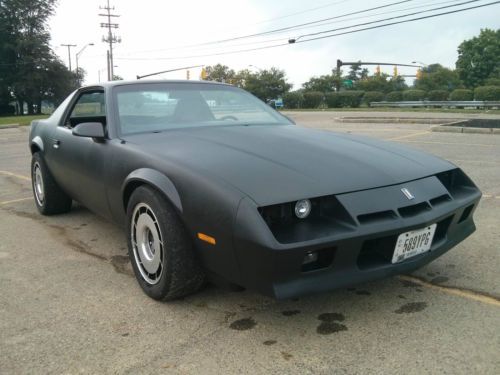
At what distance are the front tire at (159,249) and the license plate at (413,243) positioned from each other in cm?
103

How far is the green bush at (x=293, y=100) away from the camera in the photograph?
43281mm

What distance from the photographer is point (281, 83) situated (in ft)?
184

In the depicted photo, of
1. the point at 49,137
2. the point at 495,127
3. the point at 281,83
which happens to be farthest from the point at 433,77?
the point at 49,137

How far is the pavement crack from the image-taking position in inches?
104

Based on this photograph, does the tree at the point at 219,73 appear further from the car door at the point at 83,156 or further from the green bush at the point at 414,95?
the car door at the point at 83,156

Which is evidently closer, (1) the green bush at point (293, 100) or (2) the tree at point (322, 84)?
(1) the green bush at point (293, 100)

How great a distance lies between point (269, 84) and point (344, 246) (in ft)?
182

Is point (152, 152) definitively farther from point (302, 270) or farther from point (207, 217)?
point (302, 270)

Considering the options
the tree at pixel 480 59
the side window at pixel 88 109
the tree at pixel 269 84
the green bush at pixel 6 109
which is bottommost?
the side window at pixel 88 109

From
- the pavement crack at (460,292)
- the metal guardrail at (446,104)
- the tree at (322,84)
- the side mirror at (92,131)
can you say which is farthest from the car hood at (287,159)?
the tree at (322,84)

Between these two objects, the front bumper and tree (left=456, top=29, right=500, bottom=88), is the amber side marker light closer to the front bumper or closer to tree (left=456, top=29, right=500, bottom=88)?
the front bumper

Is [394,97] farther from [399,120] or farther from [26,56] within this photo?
[26,56]

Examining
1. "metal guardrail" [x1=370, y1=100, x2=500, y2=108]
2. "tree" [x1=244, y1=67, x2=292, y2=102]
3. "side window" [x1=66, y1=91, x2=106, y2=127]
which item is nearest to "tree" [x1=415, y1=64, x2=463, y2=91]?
"tree" [x1=244, y1=67, x2=292, y2=102]

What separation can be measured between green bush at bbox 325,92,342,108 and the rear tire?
123ft
